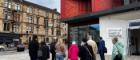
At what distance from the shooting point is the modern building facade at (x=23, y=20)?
69.8 metres

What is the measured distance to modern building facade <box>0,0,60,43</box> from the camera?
69.8 meters

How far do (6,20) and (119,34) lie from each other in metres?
45.4

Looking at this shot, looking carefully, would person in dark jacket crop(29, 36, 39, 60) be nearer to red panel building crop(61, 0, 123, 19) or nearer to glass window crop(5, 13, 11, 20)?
red panel building crop(61, 0, 123, 19)

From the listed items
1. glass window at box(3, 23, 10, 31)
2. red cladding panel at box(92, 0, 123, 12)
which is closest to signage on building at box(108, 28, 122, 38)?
red cladding panel at box(92, 0, 123, 12)

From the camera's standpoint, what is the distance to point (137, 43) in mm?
31719

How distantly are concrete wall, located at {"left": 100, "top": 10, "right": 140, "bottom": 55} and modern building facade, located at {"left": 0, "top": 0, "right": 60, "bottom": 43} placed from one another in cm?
3960

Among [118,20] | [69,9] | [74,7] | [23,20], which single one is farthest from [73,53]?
[23,20]

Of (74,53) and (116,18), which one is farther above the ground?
(116,18)

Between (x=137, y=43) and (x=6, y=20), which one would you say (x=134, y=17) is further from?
(x=6, y=20)

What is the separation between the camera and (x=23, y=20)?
77062 mm

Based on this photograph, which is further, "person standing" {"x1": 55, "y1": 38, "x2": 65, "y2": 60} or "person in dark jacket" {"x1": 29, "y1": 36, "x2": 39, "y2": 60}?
"person in dark jacket" {"x1": 29, "y1": 36, "x2": 39, "y2": 60}

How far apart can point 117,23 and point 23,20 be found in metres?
49.5

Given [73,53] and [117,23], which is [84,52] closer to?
[73,53]

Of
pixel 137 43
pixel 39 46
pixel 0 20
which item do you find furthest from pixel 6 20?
pixel 39 46
